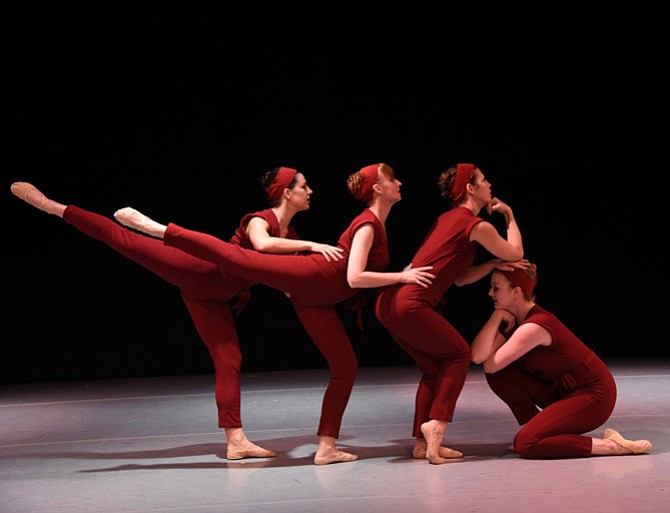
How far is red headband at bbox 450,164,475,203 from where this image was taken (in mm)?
3680

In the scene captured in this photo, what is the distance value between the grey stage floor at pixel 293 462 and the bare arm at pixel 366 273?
67 centimetres

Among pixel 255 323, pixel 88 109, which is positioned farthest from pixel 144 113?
pixel 255 323

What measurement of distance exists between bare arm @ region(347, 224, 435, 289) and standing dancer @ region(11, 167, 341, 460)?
0.34 feet

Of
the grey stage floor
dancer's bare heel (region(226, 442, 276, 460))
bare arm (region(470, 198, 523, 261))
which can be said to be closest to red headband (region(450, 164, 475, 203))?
bare arm (region(470, 198, 523, 261))

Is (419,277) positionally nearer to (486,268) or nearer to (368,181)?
(486,268)

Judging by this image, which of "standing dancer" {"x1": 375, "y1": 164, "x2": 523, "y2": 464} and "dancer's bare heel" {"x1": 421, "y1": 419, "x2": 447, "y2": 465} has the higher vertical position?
"standing dancer" {"x1": 375, "y1": 164, "x2": 523, "y2": 464}

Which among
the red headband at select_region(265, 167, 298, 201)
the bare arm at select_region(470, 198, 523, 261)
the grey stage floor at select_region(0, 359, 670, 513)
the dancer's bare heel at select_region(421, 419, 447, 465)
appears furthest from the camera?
the red headband at select_region(265, 167, 298, 201)

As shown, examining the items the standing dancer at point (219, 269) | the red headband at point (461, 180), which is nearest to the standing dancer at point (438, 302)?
the red headband at point (461, 180)

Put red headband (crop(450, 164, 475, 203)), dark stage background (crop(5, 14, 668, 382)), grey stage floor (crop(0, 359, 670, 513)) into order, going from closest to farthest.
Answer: grey stage floor (crop(0, 359, 670, 513)) < red headband (crop(450, 164, 475, 203)) < dark stage background (crop(5, 14, 668, 382))

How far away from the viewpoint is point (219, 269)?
3760mm

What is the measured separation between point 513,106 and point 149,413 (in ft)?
10.3

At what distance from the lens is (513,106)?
6281 mm

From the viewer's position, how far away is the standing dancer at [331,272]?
11.5 feet

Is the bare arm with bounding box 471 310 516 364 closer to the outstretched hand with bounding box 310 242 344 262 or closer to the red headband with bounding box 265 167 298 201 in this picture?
the outstretched hand with bounding box 310 242 344 262
